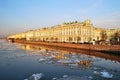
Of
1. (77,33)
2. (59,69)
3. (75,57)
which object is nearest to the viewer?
(59,69)

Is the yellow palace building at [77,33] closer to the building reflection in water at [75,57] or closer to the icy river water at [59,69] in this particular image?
the building reflection in water at [75,57]

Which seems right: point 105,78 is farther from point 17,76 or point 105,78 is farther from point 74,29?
point 74,29

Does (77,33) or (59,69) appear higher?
(77,33)

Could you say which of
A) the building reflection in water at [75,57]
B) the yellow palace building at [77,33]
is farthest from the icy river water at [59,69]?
the yellow palace building at [77,33]

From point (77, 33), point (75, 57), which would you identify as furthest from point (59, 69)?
point (77, 33)

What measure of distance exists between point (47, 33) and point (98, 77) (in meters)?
101

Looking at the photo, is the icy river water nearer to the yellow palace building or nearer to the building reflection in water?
the building reflection in water

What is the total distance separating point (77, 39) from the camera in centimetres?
8144

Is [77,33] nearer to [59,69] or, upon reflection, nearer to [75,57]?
[75,57]

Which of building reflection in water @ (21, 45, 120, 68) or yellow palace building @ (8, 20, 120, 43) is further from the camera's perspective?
yellow palace building @ (8, 20, 120, 43)

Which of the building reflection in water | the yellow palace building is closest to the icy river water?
the building reflection in water

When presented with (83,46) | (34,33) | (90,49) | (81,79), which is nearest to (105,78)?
(81,79)

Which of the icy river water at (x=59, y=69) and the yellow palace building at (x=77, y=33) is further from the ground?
the yellow palace building at (x=77, y=33)

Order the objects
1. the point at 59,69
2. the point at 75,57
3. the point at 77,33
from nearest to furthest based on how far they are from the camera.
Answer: the point at 59,69, the point at 75,57, the point at 77,33
